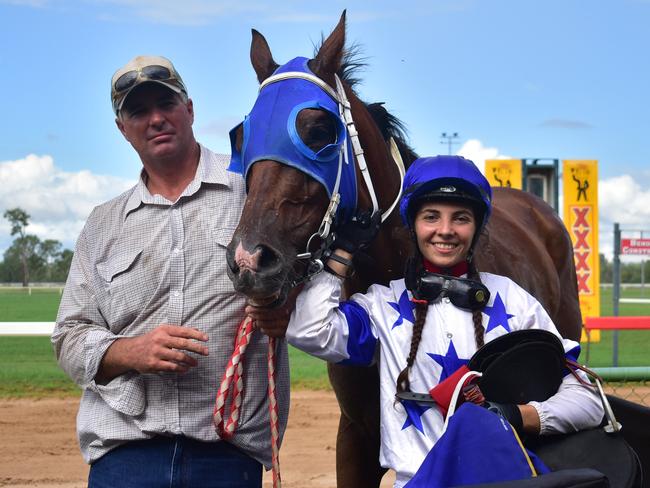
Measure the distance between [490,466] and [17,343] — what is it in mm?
13558

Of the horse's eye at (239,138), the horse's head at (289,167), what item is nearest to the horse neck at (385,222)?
the horse's head at (289,167)

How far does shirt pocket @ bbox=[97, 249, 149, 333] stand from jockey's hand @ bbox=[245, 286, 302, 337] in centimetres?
43

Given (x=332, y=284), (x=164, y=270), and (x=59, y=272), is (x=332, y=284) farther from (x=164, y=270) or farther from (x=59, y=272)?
(x=59, y=272)

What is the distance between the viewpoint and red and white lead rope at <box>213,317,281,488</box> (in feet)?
7.95

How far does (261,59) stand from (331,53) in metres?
0.23

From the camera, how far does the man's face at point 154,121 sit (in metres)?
2.56

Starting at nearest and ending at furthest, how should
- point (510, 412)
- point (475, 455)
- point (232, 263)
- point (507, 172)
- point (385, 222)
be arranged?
point (475, 455) → point (510, 412) → point (232, 263) → point (385, 222) → point (507, 172)

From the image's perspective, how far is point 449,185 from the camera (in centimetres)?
227

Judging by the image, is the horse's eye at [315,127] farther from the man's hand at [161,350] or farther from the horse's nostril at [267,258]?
the man's hand at [161,350]

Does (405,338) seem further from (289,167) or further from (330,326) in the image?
(289,167)

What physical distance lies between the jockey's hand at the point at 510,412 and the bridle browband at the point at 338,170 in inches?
25.0

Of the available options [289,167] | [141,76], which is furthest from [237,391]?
[141,76]

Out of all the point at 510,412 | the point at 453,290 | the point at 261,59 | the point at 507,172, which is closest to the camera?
the point at 510,412

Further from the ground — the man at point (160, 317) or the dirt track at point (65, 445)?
the man at point (160, 317)
